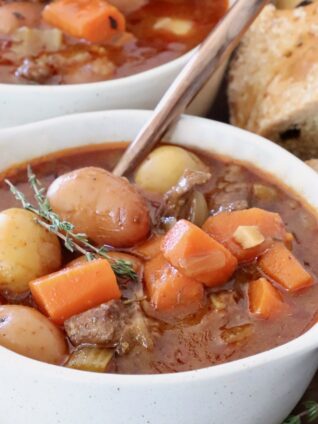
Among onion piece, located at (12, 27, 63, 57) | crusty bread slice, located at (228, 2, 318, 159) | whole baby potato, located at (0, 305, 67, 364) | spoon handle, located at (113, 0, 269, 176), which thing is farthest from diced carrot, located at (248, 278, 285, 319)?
onion piece, located at (12, 27, 63, 57)

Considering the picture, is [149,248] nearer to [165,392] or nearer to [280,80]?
[165,392]

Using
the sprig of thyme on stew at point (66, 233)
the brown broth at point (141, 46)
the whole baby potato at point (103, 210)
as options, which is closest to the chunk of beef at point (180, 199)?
the whole baby potato at point (103, 210)

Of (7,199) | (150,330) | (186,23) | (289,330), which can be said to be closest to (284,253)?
(289,330)

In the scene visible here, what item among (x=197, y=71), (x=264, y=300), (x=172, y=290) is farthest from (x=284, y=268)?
(x=197, y=71)

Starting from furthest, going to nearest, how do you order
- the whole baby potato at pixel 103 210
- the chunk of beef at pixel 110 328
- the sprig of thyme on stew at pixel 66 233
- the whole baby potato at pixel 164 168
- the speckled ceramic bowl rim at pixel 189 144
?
the whole baby potato at pixel 164 168 < the whole baby potato at pixel 103 210 < the sprig of thyme on stew at pixel 66 233 < the chunk of beef at pixel 110 328 < the speckled ceramic bowl rim at pixel 189 144

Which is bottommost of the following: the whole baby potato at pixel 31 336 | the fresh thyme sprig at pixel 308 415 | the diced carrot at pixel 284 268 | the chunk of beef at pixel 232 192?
the fresh thyme sprig at pixel 308 415

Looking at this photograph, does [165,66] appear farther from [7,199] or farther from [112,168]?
[7,199]

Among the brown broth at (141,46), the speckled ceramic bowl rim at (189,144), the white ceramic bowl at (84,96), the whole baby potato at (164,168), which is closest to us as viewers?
the speckled ceramic bowl rim at (189,144)

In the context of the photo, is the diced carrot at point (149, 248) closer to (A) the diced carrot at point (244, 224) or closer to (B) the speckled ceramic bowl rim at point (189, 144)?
(A) the diced carrot at point (244, 224)
